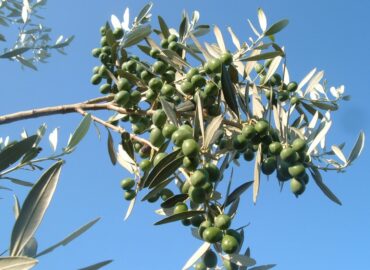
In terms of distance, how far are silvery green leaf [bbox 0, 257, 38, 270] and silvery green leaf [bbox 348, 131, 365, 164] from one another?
63.8 inches

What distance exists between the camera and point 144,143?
91.0 inches

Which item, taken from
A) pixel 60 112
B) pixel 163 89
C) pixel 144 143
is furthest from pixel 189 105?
pixel 60 112

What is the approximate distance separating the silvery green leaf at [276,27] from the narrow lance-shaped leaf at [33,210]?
1.67 m

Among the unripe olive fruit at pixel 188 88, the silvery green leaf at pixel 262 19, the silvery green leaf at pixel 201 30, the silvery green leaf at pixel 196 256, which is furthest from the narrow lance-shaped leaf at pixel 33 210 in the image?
the silvery green leaf at pixel 201 30

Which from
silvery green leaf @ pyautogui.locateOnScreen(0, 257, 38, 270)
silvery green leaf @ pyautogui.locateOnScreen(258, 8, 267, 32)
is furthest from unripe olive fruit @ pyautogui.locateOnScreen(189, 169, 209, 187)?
silvery green leaf @ pyautogui.locateOnScreen(258, 8, 267, 32)

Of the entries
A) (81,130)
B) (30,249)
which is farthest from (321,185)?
(30,249)

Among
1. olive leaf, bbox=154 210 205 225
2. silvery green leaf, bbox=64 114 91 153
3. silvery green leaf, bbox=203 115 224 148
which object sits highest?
silvery green leaf, bbox=64 114 91 153

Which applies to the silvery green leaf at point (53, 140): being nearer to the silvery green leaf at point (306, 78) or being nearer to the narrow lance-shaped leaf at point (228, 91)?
the narrow lance-shaped leaf at point (228, 91)

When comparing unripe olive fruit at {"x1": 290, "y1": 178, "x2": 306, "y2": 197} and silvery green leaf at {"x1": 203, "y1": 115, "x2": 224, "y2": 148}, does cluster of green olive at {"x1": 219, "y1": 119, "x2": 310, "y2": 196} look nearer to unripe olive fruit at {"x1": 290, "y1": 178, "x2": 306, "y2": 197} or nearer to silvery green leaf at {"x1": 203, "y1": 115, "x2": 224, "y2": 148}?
unripe olive fruit at {"x1": 290, "y1": 178, "x2": 306, "y2": 197}

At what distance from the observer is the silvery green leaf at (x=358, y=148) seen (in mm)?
2209

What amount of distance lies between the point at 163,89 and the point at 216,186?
0.58 meters

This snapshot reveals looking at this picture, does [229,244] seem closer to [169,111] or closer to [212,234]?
[212,234]

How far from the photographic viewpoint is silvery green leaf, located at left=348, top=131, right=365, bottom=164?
87.0 inches

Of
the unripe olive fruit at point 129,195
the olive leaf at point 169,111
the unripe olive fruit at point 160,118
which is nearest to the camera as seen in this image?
the olive leaf at point 169,111
